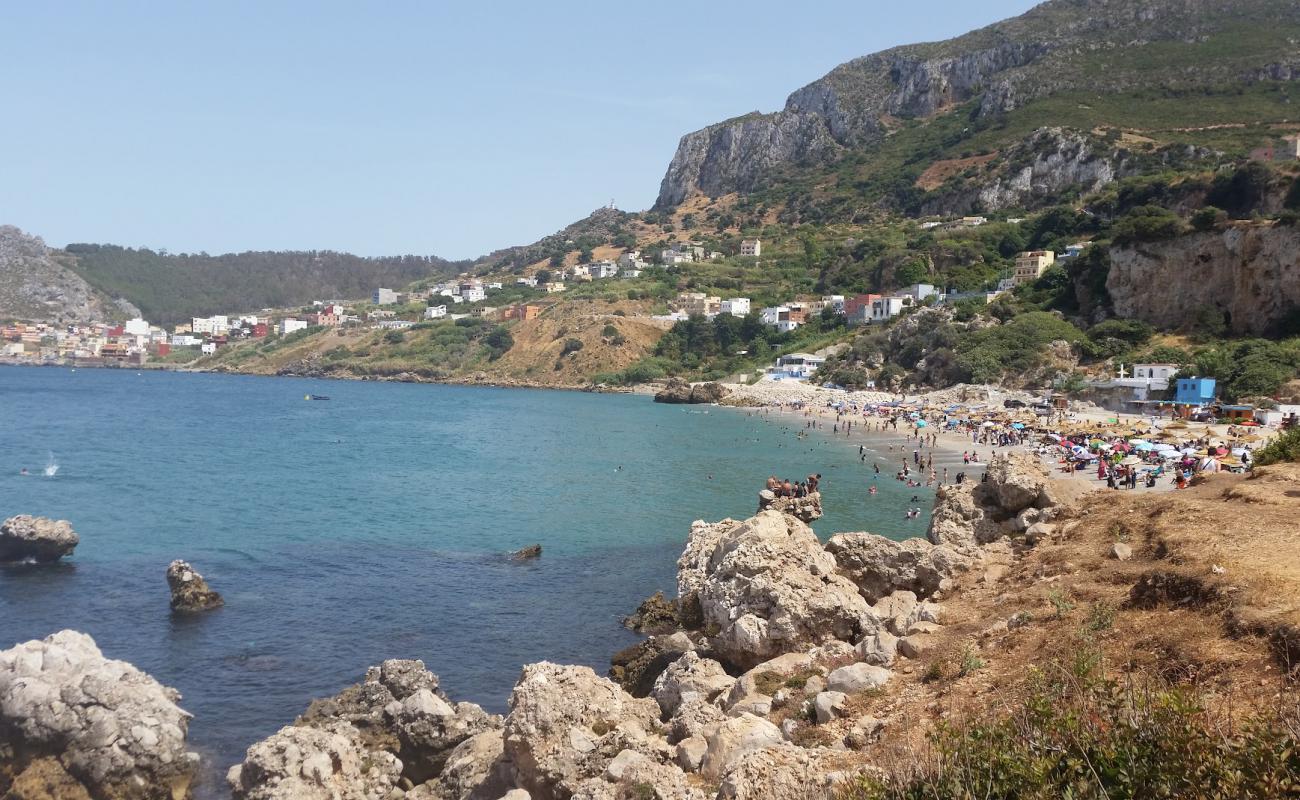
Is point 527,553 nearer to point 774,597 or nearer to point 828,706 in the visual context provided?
point 774,597

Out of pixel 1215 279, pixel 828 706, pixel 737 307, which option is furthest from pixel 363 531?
pixel 737 307

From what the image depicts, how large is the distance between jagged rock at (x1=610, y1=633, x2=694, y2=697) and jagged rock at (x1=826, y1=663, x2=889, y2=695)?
454 cm

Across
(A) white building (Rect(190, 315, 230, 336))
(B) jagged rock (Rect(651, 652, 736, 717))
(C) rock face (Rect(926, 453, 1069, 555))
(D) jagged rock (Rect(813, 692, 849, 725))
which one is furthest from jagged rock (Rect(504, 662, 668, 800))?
(A) white building (Rect(190, 315, 230, 336))

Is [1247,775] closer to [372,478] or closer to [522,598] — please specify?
[522,598]

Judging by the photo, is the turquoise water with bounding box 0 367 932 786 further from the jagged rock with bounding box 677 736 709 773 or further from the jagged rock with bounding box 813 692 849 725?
the jagged rock with bounding box 813 692 849 725

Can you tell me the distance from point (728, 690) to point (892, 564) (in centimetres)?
534

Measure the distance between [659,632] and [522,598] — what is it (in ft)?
15.7

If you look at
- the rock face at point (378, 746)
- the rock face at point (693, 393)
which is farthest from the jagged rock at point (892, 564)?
the rock face at point (693, 393)

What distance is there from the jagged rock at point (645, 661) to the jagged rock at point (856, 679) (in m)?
4.54

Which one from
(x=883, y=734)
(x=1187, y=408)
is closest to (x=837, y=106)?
(x=1187, y=408)

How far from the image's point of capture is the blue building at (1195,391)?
51906 mm

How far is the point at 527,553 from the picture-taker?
2703 centimetres

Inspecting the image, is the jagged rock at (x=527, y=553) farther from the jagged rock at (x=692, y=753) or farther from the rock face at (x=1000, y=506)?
the jagged rock at (x=692, y=753)

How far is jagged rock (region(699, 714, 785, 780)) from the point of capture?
8.23 metres
